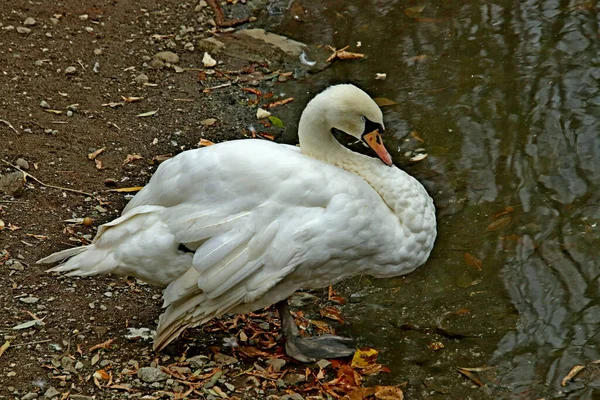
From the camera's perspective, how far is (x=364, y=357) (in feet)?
15.8

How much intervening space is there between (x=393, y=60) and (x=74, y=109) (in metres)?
2.72

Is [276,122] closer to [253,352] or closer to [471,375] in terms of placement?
[253,352]

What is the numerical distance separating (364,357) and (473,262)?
3.30 feet

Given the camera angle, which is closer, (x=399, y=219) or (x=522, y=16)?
(x=399, y=219)

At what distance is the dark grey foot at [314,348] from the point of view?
15.5 ft

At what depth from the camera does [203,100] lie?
739cm

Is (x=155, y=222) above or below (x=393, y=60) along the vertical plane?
above

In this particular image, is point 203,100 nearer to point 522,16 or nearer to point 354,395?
point 522,16

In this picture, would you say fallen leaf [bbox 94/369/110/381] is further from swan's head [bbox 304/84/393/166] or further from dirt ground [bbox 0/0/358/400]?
swan's head [bbox 304/84/393/166]

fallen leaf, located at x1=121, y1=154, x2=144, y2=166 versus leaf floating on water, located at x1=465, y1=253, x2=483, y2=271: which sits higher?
fallen leaf, located at x1=121, y1=154, x2=144, y2=166

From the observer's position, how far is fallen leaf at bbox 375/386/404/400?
14.6 feet

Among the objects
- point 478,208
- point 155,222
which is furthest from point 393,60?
point 155,222

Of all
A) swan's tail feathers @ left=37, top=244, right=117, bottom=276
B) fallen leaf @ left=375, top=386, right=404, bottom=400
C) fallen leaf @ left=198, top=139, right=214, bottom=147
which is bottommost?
fallen leaf @ left=198, top=139, right=214, bottom=147

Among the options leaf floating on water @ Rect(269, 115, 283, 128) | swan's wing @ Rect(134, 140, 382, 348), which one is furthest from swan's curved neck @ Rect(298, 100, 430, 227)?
leaf floating on water @ Rect(269, 115, 283, 128)
